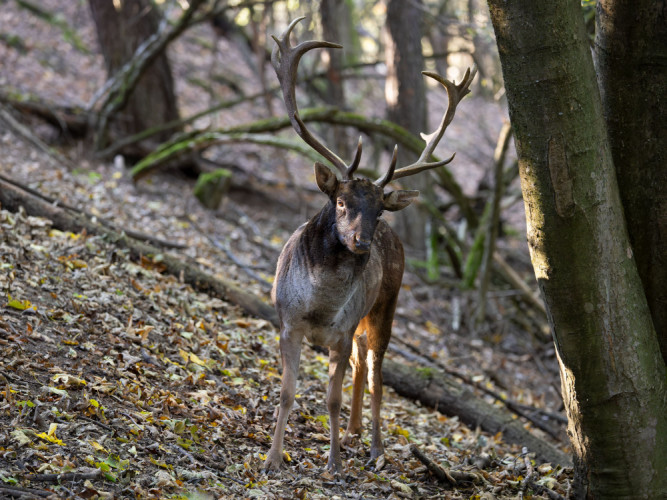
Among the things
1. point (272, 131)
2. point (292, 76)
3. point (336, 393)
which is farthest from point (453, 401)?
point (272, 131)

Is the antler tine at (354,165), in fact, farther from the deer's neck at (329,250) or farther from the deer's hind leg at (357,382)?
the deer's hind leg at (357,382)

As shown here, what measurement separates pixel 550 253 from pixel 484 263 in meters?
7.13

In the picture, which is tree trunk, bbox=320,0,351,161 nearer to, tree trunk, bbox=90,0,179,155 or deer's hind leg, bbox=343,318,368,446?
tree trunk, bbox=90,0,179,155

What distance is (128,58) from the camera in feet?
45.8

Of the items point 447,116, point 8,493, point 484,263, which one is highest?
point 484,263

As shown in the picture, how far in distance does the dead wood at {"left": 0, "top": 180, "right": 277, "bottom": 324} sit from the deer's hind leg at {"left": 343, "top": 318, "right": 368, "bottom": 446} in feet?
6.48

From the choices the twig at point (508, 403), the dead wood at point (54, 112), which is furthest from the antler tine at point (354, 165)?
the dead wood at point (54, 112)

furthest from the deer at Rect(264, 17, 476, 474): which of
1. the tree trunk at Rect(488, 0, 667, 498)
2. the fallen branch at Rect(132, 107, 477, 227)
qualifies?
the fallen branch at Rect(132, 107, 477, 227)

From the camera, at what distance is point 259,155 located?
1727cm

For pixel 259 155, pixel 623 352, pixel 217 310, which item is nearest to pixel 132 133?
pixel 259 155

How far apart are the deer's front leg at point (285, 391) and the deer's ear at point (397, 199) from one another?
131cm

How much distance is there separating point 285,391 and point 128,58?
10.5 meters

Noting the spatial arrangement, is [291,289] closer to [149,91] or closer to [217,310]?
[217,310]

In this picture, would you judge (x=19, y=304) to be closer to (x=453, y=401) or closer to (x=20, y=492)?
(x=20, y=492)
